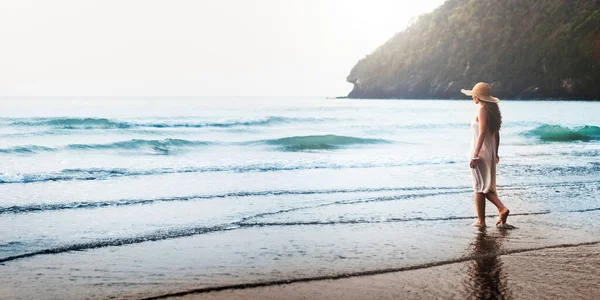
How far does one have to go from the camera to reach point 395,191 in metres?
10.0

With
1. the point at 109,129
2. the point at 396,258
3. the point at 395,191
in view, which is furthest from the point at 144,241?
the point at 109,129

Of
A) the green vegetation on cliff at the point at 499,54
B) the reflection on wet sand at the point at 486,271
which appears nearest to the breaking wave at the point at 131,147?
the reflection on wet sand at the point at 486,271

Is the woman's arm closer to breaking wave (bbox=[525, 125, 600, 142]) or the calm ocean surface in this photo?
the calm ocean surface

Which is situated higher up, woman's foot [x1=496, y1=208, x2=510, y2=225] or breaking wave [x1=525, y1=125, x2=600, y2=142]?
woman's foot [x1=496, y1=208, x2=510, y2=225]

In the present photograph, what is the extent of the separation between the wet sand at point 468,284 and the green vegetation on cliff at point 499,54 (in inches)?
3757

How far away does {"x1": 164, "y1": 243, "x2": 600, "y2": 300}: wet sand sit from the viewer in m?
4.25

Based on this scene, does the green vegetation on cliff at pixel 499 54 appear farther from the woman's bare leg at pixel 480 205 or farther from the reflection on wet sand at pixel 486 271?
the reflection on wet sand at pixel 486 271

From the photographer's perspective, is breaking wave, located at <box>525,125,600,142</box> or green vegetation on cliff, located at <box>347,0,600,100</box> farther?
green vegetation on cliff, located at <box>347,0,600,100</box>

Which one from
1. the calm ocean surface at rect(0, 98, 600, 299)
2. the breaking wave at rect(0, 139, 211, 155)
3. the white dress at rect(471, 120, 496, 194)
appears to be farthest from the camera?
the breaking wave at rect(0, 139, 211, 155)

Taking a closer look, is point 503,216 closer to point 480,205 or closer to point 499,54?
point 480,205

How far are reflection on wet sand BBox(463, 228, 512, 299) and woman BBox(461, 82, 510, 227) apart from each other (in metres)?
0.51

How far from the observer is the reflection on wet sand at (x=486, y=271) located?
4316mm

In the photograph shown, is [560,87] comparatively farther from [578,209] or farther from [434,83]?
[578,209]

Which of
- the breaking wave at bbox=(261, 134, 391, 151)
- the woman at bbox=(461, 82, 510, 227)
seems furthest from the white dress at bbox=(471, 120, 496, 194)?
the breaking wave at bbox=(261, 134, 391, 151)
